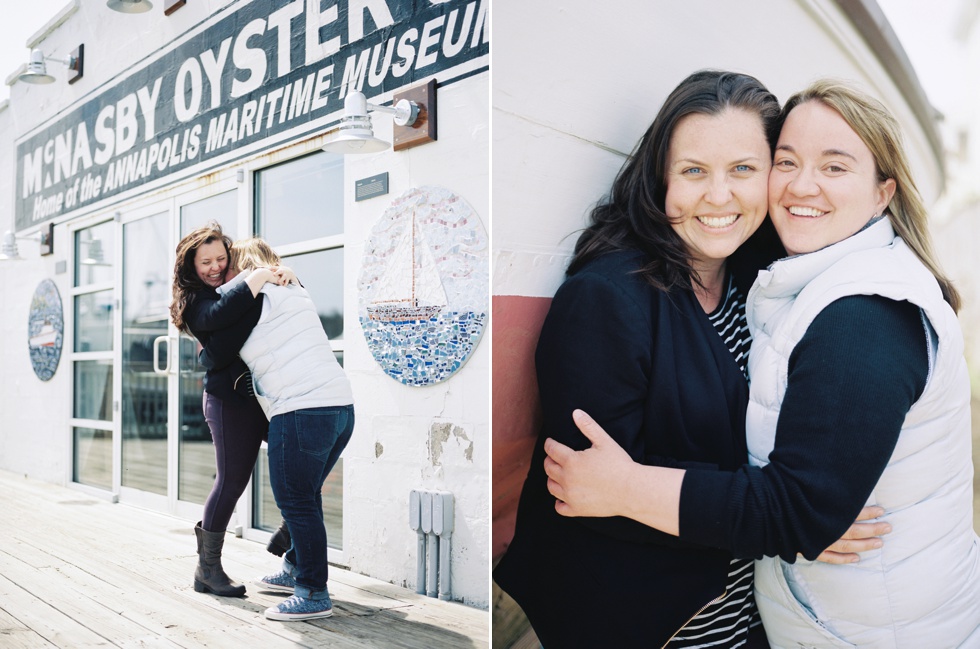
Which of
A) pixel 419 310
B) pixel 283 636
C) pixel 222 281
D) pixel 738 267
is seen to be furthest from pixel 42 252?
pixel 738 267

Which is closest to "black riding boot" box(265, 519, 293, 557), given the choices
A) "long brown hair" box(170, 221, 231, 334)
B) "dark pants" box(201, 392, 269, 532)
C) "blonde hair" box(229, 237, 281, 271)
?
"dark pants" box(201, 392, 269, 532)

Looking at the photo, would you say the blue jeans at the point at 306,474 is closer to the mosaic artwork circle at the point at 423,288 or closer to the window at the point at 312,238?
the window at the point at 312,238

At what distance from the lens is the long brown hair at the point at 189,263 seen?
166 centimetres

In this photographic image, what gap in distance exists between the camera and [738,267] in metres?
0.93

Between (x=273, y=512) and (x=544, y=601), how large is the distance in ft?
3.99

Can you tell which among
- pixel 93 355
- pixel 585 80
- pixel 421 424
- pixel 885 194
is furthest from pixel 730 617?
pixel 93 355

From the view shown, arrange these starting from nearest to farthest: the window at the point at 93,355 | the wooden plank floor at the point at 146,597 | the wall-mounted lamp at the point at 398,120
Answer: the wooden plank floor at the point at 146,597, the wall-mounted lamp at the point at 398,120, the window at the point at 93,355

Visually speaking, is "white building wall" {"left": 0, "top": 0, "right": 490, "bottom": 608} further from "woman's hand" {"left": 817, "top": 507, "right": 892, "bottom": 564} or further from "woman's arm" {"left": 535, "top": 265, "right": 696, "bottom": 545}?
"woman's hand" {"left": 817, "top": 507, "right": 892, "bottom": 564}

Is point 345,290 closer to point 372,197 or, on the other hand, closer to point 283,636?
point 372,197

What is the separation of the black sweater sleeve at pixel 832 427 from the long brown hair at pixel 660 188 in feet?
0.73

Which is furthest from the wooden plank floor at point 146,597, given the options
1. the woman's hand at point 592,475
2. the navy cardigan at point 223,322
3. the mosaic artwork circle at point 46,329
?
the woman's hand at point 592,475

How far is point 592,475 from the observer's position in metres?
0.79

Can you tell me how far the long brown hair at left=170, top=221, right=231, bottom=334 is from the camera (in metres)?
1.66

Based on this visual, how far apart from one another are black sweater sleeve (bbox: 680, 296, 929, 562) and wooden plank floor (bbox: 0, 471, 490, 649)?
1161mm
